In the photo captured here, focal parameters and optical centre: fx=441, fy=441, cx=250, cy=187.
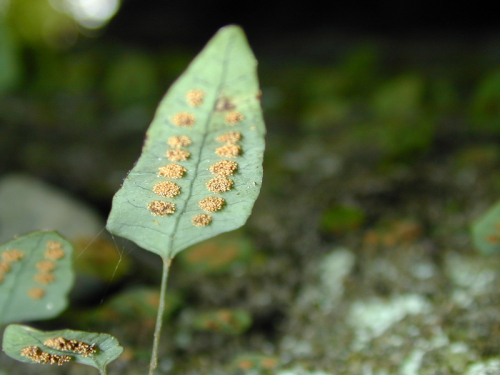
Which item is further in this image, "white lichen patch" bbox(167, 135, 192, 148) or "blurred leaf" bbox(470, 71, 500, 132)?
"blurred leaf" bbox(470, 71, 500, 132)

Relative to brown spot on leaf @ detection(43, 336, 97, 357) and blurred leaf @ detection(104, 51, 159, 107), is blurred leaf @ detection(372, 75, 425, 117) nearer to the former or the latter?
blurred leaf @ detection(104, 51, 159, 107)

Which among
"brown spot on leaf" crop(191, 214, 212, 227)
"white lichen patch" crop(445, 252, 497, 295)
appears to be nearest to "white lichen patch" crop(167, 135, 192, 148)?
"brown spot on leaf" crop(191, 214, 212, 227)

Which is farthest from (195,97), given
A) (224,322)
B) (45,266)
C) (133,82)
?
(133,82)

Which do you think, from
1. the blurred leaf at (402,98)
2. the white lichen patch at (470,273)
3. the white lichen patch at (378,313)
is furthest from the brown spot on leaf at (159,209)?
the blurred leaf at (402,98)

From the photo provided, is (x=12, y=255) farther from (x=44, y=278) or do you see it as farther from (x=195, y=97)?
(x=195, y=97)

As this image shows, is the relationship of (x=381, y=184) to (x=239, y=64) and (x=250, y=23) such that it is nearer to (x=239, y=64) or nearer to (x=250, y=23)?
(x=239, y=64)
